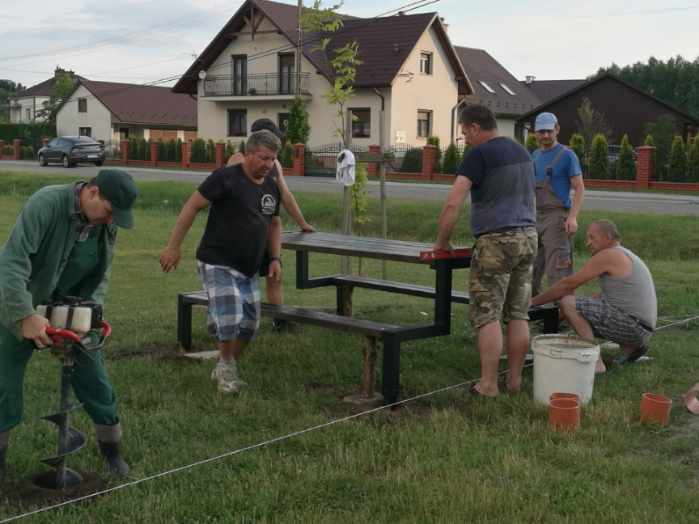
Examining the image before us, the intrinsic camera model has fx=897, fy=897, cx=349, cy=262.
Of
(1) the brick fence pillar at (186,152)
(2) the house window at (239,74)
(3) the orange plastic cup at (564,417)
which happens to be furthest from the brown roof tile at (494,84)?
(3) the orange plastic cup at (564,417)

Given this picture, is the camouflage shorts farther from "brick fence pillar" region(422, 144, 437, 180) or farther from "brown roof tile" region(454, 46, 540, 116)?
"brown roof tile" region(454, 46, 540, 116)

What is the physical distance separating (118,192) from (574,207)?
4.58 meters

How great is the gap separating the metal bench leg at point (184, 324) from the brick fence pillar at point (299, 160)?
95.0 ft

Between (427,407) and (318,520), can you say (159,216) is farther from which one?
(318,520)

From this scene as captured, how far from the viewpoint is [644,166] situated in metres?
28.9

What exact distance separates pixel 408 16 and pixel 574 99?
10517mm

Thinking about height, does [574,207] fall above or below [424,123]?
below

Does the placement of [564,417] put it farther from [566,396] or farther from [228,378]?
[228,378]

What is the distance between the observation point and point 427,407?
5445 mm

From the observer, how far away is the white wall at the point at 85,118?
187ft

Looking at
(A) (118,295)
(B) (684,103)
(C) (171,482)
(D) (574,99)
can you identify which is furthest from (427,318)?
(B) (684,103)

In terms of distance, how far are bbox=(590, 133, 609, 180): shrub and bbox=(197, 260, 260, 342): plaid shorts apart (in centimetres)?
2593

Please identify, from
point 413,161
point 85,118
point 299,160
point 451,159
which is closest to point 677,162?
point 451,159

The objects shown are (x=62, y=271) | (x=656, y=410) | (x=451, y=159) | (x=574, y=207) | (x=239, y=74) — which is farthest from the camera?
(x=239, y=74)
